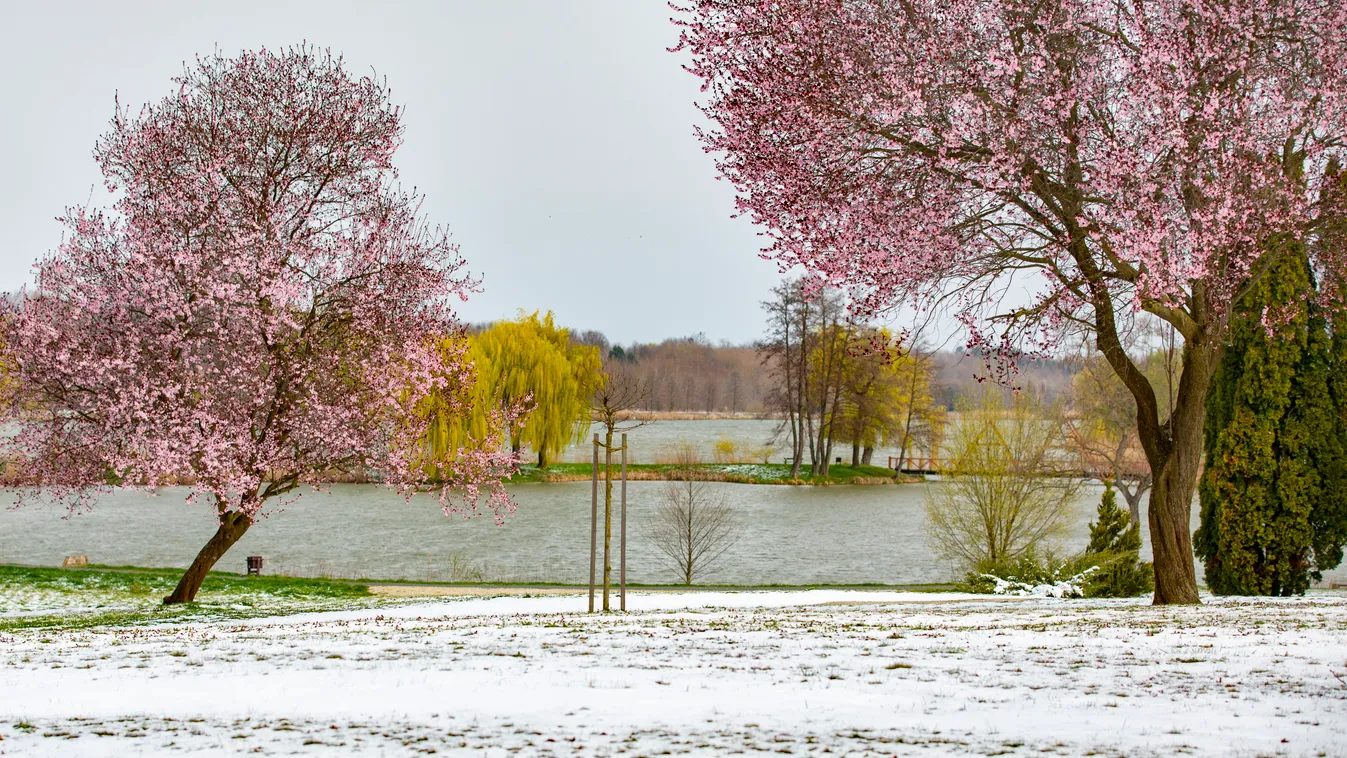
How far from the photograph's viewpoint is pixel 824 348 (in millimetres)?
47688

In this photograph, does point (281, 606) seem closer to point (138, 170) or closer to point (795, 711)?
point (138, 170)

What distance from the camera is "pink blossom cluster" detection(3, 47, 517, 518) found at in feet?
44.3

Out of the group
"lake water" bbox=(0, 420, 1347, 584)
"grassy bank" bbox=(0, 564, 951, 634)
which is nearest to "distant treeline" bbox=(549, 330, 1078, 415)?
"lake water" bbox=(0, 420, 1347, 584)

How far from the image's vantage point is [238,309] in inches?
536

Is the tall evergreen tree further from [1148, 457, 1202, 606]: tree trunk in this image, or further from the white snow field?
the white snow field

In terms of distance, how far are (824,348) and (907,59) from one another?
3784cm

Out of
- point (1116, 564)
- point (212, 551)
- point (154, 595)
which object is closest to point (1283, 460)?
point (1116, 564)

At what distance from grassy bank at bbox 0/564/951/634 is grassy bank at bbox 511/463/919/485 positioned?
2405 centimetres

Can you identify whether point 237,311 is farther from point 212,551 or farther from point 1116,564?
point 1116,564

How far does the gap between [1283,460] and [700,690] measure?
1237 cm

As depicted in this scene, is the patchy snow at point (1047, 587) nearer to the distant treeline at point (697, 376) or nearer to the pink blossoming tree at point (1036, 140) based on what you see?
the pink blossoming tree at point (1036, 140)

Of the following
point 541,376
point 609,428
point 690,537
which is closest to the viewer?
point 609,428

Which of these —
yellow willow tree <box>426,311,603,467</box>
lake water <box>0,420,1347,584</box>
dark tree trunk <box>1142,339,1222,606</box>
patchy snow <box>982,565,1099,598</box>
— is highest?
yellow willow tree <box>426,311,603,467</box>

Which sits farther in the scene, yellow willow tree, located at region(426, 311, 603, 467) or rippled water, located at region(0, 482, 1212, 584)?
yellow willow tree, located at region(426, 311, 603, 467)
